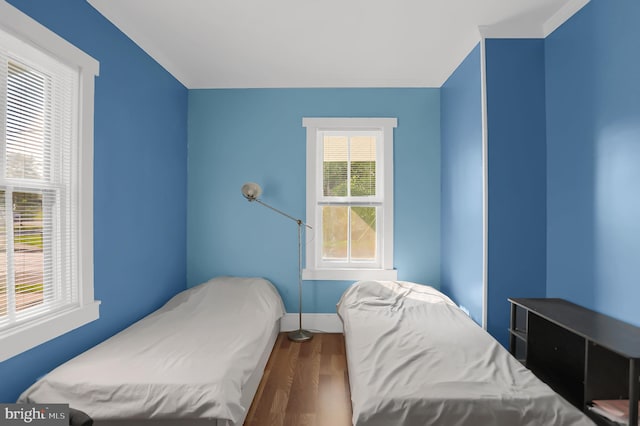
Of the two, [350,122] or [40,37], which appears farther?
[350,122]

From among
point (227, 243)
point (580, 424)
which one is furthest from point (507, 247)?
point (227, 243)

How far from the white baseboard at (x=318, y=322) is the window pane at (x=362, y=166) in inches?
53.0

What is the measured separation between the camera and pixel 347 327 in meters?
2.69

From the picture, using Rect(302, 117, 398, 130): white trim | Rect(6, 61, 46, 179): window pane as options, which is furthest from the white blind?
Rect(302, 117, 398, 130): white trim

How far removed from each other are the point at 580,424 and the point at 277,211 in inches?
106

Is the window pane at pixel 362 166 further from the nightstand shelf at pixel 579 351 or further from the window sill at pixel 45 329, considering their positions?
the window sill at pixel 45 329

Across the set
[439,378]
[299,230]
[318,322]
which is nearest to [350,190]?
[299,230]

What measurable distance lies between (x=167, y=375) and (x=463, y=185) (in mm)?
2597

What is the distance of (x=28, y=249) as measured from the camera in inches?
70.7

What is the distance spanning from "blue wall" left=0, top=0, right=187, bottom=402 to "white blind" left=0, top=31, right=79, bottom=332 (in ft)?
0.63

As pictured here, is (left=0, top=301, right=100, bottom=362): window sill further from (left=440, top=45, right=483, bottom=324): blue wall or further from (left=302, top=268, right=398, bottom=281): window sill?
(left=440, top=45, right=483, bottom=324): blue wall

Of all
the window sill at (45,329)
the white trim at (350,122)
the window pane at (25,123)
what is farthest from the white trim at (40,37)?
the white trim at (350,122)

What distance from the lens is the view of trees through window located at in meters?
3.70

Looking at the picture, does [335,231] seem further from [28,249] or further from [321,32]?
[28,249]
